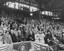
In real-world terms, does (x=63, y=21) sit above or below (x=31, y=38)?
above

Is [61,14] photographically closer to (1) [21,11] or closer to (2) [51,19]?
(2) [51,19]

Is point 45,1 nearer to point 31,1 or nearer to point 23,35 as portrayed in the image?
point 31,1

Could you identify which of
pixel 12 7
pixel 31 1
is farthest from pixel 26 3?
pixel 12 7

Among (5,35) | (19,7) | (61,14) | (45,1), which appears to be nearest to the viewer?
(5,35)

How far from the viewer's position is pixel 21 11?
228 inches

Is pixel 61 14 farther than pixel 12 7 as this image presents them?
Yes

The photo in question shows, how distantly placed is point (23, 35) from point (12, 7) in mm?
3237

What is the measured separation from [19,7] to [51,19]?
233cm

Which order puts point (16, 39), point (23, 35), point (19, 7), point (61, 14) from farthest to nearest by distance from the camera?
point (61, 14) < point (19, 7) < point (23, 35) < point (16, 39)

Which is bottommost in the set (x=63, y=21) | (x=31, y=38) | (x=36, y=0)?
(x=31, y=38)

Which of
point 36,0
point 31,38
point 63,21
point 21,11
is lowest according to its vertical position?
point 31,38

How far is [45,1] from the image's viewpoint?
473 centimetres

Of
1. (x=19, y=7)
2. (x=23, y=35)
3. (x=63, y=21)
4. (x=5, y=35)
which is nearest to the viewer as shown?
(x=5, y=35)

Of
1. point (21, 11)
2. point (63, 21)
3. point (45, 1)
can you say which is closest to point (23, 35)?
point (45, 1)
